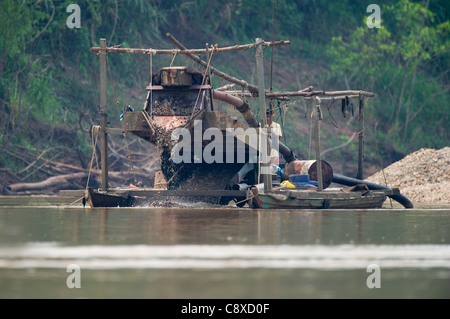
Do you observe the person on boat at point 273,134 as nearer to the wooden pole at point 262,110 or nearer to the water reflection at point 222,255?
the wooden pole at point 262,110

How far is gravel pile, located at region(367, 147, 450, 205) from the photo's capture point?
2606 centimetres

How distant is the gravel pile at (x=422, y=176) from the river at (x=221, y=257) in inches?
392

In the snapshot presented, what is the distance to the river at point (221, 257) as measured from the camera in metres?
7.75

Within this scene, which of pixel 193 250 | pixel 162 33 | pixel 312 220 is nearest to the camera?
pixel 193 250

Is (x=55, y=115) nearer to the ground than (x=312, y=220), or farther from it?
farther from it

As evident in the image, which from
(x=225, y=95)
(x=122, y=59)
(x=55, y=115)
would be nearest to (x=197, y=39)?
(x=122, y=59)

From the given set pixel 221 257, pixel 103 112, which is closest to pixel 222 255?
pixel 221 257

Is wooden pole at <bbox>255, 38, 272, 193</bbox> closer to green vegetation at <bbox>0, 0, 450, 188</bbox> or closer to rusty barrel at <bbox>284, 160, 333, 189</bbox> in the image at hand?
rusty barrel at <bbox>284, 160, 333, 189</bbox>

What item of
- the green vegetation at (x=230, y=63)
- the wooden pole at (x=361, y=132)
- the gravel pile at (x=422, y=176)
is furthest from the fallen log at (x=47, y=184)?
the gravel pile at (x=422, y=176)

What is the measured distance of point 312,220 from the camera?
16.0 metres

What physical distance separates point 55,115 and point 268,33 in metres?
17.1

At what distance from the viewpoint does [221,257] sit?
Result: 32.6ft
